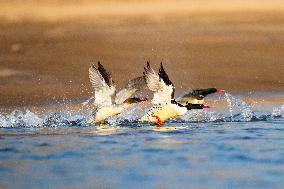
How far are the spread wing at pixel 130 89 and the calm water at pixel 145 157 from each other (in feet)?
10.5

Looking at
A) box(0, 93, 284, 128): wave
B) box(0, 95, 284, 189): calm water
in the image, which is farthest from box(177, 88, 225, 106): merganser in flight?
box(0, 95, 284, 189): calm water

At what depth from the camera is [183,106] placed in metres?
19.5

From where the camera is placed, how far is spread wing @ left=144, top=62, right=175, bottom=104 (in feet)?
61.2

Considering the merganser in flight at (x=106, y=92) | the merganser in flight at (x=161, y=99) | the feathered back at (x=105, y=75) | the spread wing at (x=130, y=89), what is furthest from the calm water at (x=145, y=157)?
the spread wing at (x=130, y=89)

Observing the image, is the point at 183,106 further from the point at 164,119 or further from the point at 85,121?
the point at 85,121

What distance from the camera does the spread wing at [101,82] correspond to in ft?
66.5

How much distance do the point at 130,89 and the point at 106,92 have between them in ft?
3.00

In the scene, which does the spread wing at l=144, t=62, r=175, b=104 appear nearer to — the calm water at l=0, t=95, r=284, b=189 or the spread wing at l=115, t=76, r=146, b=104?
the calm water at l=0, t=95, r=284, b=189

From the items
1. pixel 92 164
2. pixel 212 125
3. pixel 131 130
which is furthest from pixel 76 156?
pixel 212 125

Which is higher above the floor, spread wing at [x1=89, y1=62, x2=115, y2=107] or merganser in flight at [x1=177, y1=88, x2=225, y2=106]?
spread wing at [x1=89, y1=62, x2=115, y2=107]

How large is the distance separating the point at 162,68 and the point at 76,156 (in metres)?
7.84

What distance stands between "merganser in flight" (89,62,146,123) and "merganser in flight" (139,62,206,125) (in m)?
1.36

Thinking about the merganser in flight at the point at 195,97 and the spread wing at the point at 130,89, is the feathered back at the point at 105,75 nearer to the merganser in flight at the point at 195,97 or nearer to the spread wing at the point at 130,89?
the spread wing at the point at 130,89

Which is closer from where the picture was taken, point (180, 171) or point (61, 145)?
point (180, 171)
